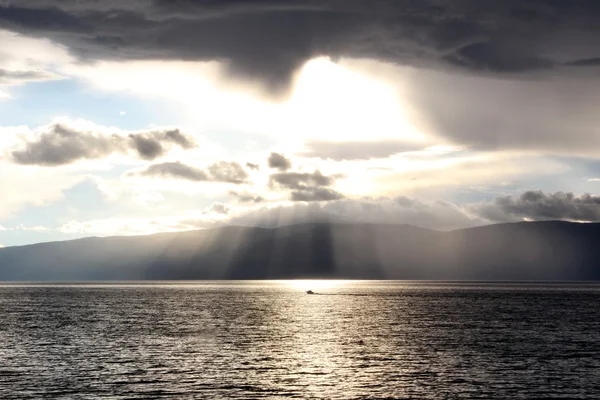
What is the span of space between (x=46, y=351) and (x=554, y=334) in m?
97.2

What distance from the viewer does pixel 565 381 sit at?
8006cm

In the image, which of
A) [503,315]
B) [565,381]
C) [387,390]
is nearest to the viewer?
[387,390]

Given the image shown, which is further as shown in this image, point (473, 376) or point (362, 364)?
point (362, 364)

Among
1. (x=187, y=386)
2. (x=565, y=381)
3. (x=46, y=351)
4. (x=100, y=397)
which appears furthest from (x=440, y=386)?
(x=46, y=351)

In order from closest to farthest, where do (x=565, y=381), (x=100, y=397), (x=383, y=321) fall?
1. (x=100, y=397)
2. (x=565, y=381)
3. (x=383, y=321)

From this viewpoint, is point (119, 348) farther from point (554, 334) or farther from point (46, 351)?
point (554, 334)

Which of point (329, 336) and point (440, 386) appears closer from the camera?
point (440, 386)

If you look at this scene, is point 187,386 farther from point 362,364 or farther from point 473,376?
point 473,376

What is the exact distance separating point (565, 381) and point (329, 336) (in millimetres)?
59572

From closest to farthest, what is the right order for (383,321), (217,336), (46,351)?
(46,351) < (217,336) < (383,321)

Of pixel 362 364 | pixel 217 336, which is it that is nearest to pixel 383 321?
pixel 217 336

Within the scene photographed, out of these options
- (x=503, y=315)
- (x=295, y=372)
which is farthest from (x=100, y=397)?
(x=503, y=315)

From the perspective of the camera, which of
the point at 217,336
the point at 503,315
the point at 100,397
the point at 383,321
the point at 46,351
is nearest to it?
the point at 100,397

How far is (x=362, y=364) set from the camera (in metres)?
94.4
